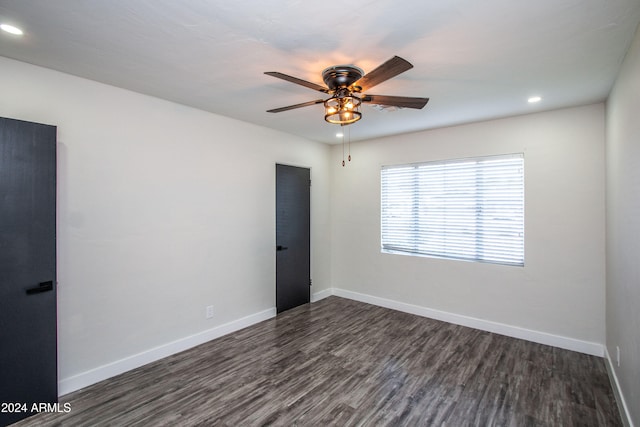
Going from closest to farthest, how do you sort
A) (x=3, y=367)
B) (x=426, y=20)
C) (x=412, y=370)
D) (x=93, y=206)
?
(x=426, y=20), (x=3, y=367), (x=93, y=206), (x=412, y=370)

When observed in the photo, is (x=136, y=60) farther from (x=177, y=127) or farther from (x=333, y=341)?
(x=333, y=341)

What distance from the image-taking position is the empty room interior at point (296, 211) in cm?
188

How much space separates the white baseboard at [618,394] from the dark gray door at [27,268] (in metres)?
4.07

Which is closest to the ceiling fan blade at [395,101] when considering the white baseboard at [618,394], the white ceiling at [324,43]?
the white ceiling at [324,43]

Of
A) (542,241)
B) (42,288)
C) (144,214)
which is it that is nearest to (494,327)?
(542,241)

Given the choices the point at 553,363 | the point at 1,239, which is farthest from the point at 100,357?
the point at 553,363

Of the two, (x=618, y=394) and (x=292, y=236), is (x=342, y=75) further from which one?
(x=618, y=394)

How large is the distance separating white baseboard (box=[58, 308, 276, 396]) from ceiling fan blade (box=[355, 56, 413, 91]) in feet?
10.1

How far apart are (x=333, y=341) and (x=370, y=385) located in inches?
34.9

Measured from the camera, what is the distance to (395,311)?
14.6 ft

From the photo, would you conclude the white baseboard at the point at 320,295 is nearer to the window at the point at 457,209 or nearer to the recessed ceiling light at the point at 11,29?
the window at the point at 457,209

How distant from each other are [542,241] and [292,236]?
3.17m

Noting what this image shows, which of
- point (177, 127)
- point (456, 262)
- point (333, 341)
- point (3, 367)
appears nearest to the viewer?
point (3, 367)

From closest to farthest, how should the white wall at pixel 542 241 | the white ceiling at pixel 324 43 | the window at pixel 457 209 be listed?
the white ceiling at pixel 324 43, the white wall at pixel 542 241, the window at pixel 457 209
